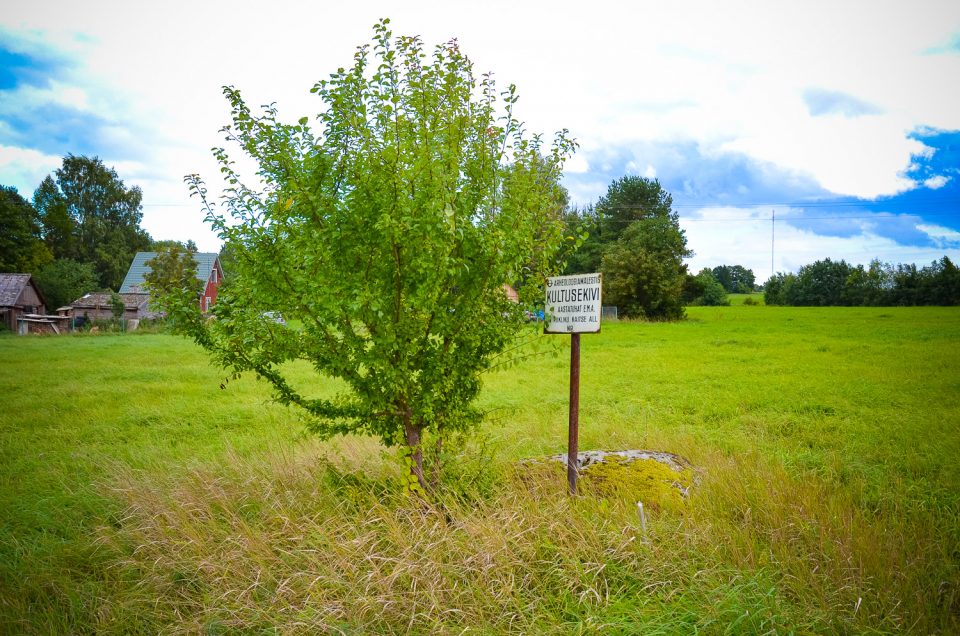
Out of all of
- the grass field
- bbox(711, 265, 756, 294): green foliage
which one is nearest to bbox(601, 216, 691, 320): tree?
the grass field

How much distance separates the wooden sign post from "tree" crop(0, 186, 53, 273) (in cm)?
5703

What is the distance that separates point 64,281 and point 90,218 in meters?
14.6

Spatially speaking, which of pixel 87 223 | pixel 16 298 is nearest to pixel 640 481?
pixel 16 298

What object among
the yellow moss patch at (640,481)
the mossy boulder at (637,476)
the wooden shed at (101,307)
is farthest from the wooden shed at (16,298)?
the yellow moss patch at (640,481)

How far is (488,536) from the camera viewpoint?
4082mm

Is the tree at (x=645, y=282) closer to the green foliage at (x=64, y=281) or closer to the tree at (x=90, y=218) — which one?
the green foliage at (x=64, y=281)

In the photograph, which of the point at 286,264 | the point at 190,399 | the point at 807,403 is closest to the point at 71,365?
the point at 190,399

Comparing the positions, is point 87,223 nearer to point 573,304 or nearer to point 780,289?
point 573,304

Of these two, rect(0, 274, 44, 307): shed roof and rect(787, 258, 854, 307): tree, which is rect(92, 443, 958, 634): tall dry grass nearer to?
rect(0, 274, 44, 307): shed roof

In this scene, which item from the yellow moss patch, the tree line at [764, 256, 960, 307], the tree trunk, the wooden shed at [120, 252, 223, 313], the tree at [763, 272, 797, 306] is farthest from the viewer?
the tree at [763, 272, 797, 306]

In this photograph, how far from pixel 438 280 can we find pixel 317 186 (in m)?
1.36

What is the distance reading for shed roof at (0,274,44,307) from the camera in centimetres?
4022

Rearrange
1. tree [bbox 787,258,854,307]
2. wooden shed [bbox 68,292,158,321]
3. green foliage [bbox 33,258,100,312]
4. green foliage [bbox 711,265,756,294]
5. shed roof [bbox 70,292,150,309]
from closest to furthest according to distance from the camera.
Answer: wooden shed [bbox 68,292,158,321] → shed roof [bbox 70,292,150,309] → green foliage [bbox 33,258,100,312] → tree [bbox 787,258,854,307] → green foliage [bbox 711,265,756,294]

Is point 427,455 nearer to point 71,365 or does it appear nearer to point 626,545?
point 626,545
